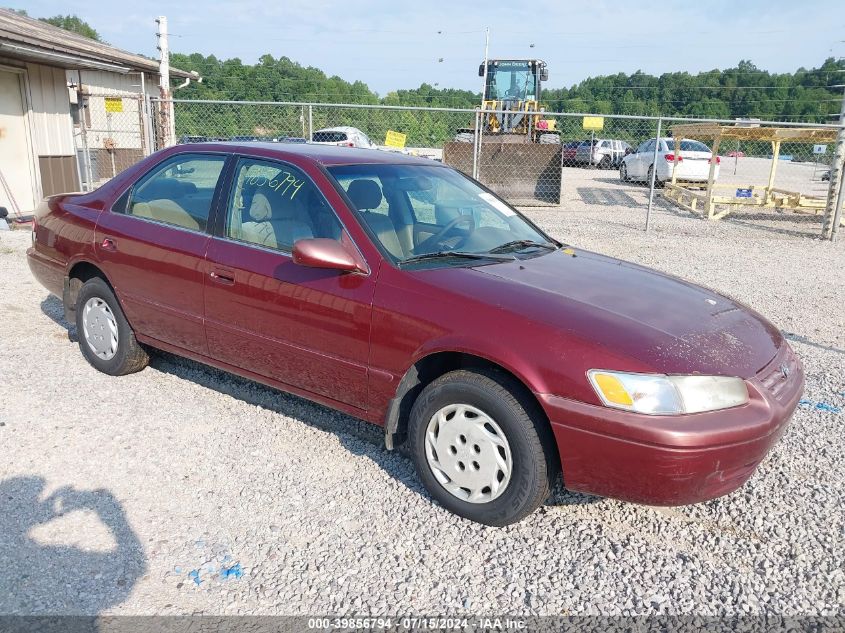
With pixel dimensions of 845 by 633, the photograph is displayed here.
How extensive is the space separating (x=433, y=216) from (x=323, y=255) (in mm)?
942

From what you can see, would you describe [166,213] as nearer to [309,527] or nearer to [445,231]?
[445,231]

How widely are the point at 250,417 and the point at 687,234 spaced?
35.7ft

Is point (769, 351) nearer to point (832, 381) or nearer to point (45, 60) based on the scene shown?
point (832, 381)

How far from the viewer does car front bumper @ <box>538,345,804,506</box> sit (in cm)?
270

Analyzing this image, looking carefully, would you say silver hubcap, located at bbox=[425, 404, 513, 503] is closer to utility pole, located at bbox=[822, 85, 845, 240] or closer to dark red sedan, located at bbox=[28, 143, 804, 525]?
dark red sedan, located at bbox=[28, 143, 804, 525]

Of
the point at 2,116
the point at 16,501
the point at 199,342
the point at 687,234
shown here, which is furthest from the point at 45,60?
the point at 687,234

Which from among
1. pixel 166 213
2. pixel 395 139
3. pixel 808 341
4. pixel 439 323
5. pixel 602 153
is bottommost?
pixel 808 341

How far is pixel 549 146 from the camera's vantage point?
1562 centimetres

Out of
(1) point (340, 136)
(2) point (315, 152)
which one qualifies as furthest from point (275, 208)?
(1) point (340, 136)

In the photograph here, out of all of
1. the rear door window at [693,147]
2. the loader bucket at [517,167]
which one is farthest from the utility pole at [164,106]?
the rear door window at [693,147]

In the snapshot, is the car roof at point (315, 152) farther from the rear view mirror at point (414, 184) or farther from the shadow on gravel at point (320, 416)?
the shadow on gravel at point (320, 416)

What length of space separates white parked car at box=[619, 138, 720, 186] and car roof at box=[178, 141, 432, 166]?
1542 cm

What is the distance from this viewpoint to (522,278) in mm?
3391

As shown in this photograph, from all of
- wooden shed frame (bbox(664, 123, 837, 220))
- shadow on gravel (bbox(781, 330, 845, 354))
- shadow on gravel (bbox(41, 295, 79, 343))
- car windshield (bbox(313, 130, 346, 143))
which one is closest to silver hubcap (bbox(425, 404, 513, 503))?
shadow on gravel (bbox(41, 295, 79, 343))
